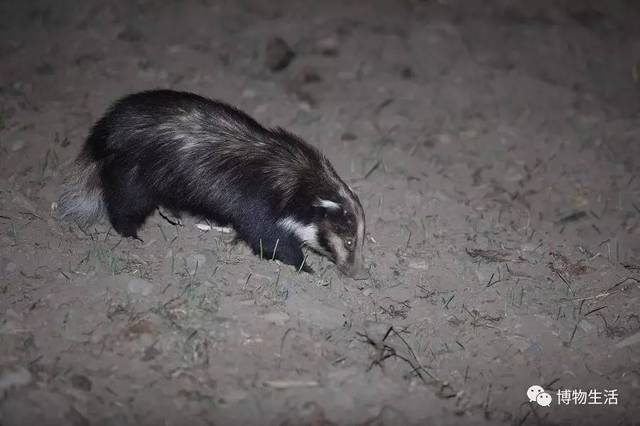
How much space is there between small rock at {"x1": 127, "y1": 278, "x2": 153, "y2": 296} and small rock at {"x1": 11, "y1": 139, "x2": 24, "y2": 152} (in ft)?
9.00

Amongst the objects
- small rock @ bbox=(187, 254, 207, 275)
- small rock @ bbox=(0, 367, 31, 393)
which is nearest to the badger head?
small rock @ bbox=(187, 254, 207, 275)

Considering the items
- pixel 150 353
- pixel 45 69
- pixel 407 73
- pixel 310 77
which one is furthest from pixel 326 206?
pixel 45 69

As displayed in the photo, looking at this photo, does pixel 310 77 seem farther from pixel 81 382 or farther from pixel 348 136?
pixel 81 382

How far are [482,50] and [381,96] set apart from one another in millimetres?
2442

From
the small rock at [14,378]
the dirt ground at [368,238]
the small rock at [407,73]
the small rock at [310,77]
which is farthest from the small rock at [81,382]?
the small rock at [407,73]

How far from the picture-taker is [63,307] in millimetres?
5465

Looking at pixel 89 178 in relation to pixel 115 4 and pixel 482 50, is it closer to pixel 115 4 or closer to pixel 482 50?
pixel 115 4

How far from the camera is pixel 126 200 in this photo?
626 centimetres

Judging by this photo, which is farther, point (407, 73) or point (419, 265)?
point (407, 73)

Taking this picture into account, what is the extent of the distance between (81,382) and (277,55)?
20.4 ft

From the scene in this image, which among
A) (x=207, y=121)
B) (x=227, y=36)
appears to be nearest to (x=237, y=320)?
(x=207, y=121)

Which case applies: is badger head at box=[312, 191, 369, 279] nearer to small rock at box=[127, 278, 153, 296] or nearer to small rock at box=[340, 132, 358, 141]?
small rock at box=[127, 278, 153, 296]

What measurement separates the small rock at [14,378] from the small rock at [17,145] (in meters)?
3.39

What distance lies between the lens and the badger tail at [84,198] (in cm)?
643
